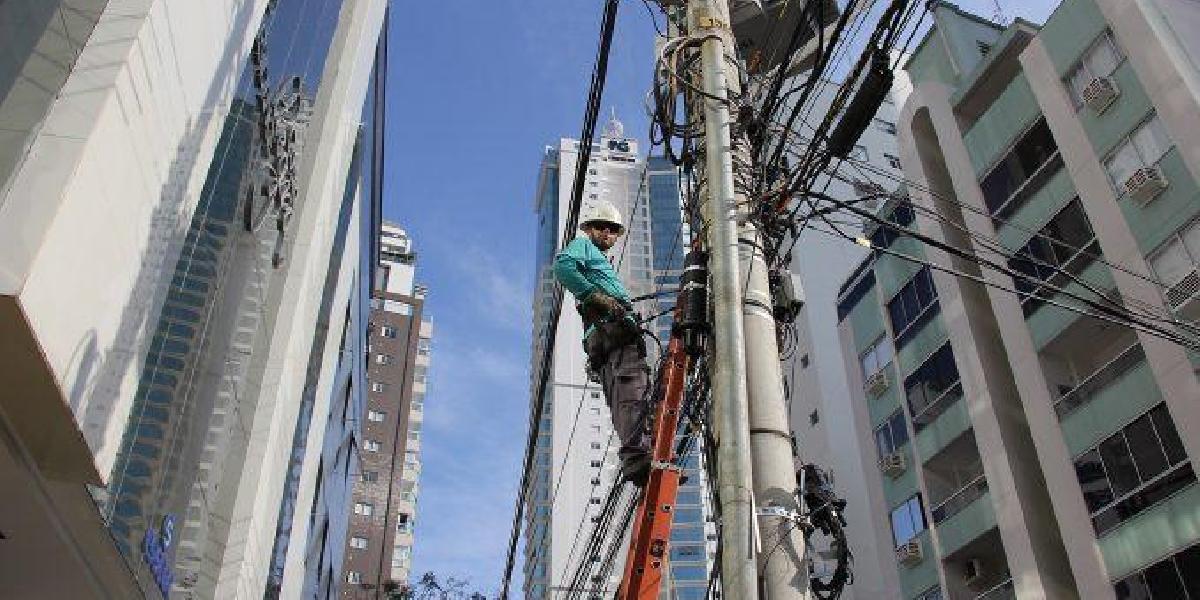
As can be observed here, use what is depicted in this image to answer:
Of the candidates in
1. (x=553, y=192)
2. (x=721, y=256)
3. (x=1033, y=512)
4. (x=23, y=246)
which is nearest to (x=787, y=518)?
(x=721, y=256)

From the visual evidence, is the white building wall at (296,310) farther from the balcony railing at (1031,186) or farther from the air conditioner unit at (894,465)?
the air conditioner unit at (894,465)

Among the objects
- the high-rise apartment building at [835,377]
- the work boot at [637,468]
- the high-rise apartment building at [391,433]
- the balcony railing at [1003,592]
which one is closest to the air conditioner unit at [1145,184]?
the balcony railing at [1003,592]

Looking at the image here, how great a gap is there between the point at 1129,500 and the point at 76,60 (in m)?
20.0

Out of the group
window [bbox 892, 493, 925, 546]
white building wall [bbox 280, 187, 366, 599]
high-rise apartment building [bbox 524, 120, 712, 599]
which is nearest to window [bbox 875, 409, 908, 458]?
window [bbox 892, 493, 925, 546]

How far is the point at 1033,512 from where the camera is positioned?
2289cm

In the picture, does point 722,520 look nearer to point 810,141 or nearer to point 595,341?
point 595,341

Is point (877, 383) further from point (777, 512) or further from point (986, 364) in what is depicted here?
point (777, 512)

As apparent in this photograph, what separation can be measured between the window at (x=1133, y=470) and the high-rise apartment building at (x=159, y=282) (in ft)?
53.0

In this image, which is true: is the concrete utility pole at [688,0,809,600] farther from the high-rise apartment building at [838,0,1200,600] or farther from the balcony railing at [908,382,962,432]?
the balcony railing at [908,382,962,432]

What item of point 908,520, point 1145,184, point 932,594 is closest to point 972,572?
point 932,594

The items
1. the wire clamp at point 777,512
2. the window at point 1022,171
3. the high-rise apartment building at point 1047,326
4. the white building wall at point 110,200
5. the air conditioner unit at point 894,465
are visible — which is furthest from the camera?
the air conditioner unit at point 894,465

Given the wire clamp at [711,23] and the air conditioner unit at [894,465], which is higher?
the air conditioner unit at [894,465]

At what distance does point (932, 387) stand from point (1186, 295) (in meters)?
9.48

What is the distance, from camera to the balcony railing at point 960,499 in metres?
25.0
